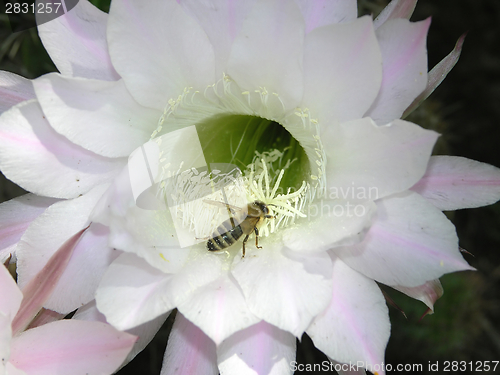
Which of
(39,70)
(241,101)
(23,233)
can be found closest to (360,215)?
(241,101)

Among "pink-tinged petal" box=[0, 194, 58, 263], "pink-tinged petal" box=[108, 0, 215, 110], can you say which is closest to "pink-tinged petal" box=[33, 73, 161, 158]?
"pink-tinged petal" box=[108, 0, 215, 110]

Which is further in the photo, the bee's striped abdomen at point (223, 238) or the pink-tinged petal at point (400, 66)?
the bee's striped abdomen at point (223, 238)

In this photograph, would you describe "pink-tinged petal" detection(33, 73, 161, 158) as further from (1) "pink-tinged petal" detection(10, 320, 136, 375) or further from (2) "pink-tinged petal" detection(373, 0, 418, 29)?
(2) "pink-tinged petal" detection(373, 0, 418, 29)

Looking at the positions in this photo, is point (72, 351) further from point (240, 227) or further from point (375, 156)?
point (375, 156)

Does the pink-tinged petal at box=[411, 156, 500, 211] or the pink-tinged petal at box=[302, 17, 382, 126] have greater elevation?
the pink-tinged petal at box=[302, 17, 382, 126]

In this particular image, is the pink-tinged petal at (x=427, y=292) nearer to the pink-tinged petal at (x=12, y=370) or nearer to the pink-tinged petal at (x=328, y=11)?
the pink-tinged petal at (x=328, y=11)

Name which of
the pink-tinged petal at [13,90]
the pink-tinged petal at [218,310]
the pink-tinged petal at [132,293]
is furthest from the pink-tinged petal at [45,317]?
Result: the pink-tinged petal at [13,90]
